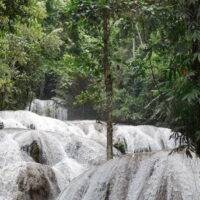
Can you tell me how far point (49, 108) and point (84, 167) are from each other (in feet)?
42.3

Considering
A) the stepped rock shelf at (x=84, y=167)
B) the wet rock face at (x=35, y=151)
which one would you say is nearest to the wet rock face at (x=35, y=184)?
the stepped rock shelf at (x=84, y=167)

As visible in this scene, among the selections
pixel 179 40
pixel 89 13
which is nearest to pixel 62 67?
pixel 89 13

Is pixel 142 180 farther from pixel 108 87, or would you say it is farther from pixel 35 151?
pixel 35 151

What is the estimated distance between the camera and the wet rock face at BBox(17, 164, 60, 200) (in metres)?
10.9

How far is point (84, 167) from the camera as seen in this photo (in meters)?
14.0

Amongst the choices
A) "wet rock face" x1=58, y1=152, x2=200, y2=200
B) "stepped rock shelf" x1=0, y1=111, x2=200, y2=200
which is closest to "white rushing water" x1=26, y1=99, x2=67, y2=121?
"stepped rock shelf" x1=0, y1=111, x2=200, y2=200

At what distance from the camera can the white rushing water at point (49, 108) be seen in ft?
85.3

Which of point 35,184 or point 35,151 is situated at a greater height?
point 35,151

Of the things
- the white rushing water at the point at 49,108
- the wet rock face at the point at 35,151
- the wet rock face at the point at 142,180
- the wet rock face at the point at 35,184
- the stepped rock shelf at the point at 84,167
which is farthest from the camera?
the white rushing water at the point at 49,108

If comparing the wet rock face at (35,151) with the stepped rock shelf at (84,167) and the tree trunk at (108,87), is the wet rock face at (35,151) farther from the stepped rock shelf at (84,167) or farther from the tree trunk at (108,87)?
the tree trunk at (108,87)

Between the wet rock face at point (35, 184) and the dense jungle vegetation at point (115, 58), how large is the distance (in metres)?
2.04

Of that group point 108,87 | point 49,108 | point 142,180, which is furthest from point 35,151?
point 49,108

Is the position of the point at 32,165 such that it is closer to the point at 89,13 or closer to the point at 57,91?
the point at 89,13

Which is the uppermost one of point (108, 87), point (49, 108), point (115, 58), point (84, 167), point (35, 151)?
point (115, 58)
